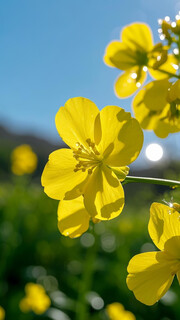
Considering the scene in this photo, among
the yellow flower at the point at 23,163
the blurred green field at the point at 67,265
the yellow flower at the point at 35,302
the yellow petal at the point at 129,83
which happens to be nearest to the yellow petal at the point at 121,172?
the yellow petal at the point at 129,83

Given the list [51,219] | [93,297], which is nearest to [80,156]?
[93,297]

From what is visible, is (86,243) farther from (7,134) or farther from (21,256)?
(7,134)

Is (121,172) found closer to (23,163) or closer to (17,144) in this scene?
(23,163)

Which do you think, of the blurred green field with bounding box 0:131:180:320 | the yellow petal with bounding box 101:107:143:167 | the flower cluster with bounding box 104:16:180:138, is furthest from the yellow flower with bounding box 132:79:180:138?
the blurred green field with bounding box 0:131:180:320

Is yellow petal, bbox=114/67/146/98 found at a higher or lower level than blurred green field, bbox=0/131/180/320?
higher

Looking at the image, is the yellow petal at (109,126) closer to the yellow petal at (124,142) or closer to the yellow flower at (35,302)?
the yellow petal at (124,142)

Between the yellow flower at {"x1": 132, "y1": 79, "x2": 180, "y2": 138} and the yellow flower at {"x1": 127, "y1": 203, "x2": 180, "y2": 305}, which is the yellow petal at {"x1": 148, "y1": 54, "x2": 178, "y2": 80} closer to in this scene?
the yellow flower at {"x1": 132, "y1": 79, "x2": 180, "y2": 138}
